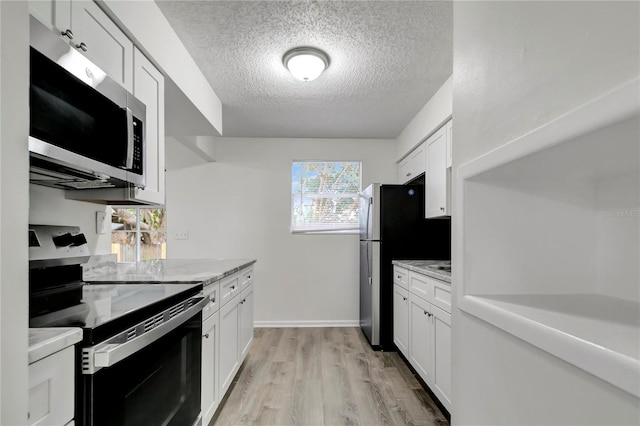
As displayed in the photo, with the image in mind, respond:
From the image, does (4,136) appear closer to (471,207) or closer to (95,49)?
(471,207)

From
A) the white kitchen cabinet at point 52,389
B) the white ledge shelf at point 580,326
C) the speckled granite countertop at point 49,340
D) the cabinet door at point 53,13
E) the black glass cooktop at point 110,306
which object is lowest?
the white kitchen cabinet at point 52,389

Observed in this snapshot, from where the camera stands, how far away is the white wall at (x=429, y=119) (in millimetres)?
2631

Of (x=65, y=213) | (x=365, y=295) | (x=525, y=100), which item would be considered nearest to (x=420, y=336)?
(x=365, y=295)

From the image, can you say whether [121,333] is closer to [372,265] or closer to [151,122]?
[151,122]

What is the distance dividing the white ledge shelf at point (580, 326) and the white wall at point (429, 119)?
2.15 m

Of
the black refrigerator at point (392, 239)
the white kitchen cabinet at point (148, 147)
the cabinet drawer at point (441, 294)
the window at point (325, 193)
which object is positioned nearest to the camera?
the white kitchen cabinet at point (148, 147)

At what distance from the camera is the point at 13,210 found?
575mm

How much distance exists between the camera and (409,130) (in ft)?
12.0

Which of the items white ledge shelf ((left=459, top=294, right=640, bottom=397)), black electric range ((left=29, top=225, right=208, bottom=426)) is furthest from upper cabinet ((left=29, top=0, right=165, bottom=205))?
white ledge shelf ((left=459, top=294, right=640, bottom=397))

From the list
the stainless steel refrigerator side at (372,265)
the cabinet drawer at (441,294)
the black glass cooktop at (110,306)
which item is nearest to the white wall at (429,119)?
the stainless steel refrigerator side at (372,265)

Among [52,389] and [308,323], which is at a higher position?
[52,389]

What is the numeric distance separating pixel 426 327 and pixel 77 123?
2.33m

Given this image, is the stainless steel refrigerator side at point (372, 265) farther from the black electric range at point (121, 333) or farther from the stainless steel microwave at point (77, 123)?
the stainless steel microwave at point (77, 123)

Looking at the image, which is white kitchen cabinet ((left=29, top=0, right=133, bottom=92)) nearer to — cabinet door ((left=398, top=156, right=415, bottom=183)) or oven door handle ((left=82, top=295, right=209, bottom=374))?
oven door handle ((left=82, top=295, right=209, bottom=374))
